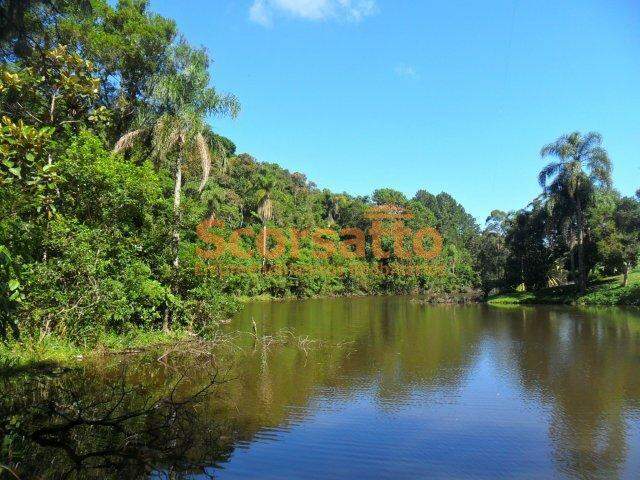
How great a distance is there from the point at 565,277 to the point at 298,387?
4195 cm

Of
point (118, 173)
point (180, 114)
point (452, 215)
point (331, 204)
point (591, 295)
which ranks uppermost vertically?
point (452, 215)

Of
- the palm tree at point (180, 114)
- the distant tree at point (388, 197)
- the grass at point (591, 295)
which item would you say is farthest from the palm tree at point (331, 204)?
the palm tree at point (180, 114)

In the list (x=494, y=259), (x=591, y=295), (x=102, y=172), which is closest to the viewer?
(x=102, y=172)

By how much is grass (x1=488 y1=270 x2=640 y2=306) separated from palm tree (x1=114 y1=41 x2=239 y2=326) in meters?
28.6

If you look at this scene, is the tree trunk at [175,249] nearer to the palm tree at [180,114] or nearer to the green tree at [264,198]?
the palm tree at [180,114]

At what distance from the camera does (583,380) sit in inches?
488

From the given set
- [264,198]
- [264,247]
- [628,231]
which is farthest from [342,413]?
[264,247]

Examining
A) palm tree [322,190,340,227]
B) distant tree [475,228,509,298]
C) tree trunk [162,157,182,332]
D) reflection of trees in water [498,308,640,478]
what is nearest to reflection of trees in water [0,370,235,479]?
reflection of trees in water [498,308,640,478]

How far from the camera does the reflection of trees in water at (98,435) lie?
224 inches

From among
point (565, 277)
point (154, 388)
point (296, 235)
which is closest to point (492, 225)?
point (565, 277)

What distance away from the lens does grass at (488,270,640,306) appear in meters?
32.3

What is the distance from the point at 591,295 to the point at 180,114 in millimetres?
31200

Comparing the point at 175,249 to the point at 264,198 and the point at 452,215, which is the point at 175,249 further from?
the point at 452,215

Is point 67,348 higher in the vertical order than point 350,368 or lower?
higher
